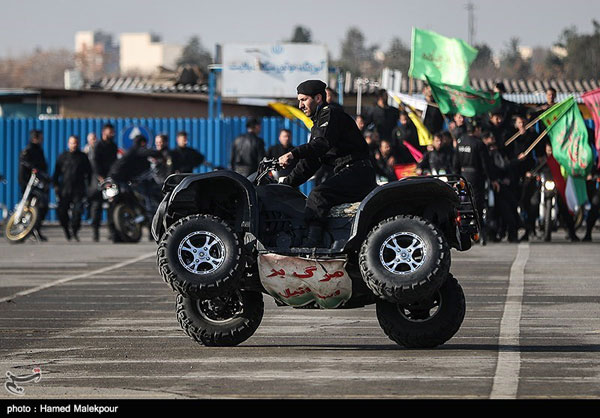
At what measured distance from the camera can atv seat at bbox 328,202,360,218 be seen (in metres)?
10.8

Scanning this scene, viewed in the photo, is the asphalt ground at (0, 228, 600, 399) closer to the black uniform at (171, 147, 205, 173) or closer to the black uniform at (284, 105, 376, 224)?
the black uniform at (284, 105, 376, 224)

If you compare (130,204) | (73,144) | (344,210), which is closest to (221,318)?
(344,210)

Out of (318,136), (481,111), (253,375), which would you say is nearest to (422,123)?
(481,111)

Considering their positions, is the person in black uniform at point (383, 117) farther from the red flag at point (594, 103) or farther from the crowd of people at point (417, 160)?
the red flag at point (594, 103)

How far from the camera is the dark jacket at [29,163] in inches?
1014

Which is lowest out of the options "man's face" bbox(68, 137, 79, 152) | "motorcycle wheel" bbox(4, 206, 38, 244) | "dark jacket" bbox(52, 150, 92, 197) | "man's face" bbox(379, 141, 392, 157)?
"motorcycle wheel" bbox(4, 206, 38, 244)

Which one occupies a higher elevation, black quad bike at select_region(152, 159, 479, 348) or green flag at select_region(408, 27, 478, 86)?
green flag at select_region(408, 27, 478, 86)

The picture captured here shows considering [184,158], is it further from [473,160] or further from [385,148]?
[473,160]

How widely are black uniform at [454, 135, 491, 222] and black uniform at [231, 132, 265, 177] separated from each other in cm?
419

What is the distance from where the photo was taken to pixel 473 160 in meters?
22.8

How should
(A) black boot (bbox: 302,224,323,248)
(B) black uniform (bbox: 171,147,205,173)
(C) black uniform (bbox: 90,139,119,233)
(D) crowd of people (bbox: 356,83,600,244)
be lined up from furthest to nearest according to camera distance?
(C) black uniform (bbox: 90,139,119,233) < (B) black uniform (bbox: 171,147,205,173) < (D) crowd of people (bbox: 356,83,600,244) < (A) black boot (bbox: 302,224,323,248)

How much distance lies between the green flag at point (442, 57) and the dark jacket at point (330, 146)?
18.1 meters

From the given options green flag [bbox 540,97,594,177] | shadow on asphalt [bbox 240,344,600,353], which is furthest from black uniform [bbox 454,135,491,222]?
shadow on asphalt [bbox 240,344,600,353]

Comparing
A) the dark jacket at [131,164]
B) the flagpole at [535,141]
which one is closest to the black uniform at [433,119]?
the flagpole at [535,141]
